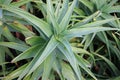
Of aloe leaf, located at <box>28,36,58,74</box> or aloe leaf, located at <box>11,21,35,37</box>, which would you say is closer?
aloe leaf, located at <box>28,36,58,74</box>

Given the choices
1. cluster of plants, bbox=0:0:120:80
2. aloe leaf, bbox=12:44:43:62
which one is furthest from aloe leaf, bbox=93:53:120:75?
aloe leaf, bbox=12:44:43:62

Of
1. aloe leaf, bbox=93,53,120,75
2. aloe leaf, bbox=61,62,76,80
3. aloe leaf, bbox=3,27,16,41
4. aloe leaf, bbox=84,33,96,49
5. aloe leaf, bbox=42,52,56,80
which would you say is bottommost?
aloe leaf, bbox=93,53,120,75

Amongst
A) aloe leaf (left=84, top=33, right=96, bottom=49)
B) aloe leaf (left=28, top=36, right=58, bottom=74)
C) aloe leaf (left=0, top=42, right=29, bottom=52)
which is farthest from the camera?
aloe leaf (left=84, top=33, right=96, bottom=49)

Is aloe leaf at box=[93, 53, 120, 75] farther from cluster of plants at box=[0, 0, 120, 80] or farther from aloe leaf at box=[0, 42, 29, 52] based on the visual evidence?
aloe leaf at box=[0, 42, 29, 52]

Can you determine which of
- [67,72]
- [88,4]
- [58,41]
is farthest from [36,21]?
[88,4]

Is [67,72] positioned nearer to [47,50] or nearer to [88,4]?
[47,50]

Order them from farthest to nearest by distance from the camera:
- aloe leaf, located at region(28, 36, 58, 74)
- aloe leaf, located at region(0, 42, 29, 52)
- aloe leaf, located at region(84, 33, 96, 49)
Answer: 1. aloe leaf, located at region(84, 33, 96, 49)
2. aloe leaf, located at region(0, 42, 29, 52)
3. aloe leaf, located at region(28, 36, 58, 74)

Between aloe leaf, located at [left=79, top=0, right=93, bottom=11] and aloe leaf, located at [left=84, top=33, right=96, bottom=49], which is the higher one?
aloe leaf, located at [left=79, top=0, right=93, bottom=11]

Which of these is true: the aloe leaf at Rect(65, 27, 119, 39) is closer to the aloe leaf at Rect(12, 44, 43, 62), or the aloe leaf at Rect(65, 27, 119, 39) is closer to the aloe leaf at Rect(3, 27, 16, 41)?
the aloe leaf at Rect(12, 44, 43, 62)

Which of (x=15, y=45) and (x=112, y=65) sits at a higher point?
(x=15, y=45)
